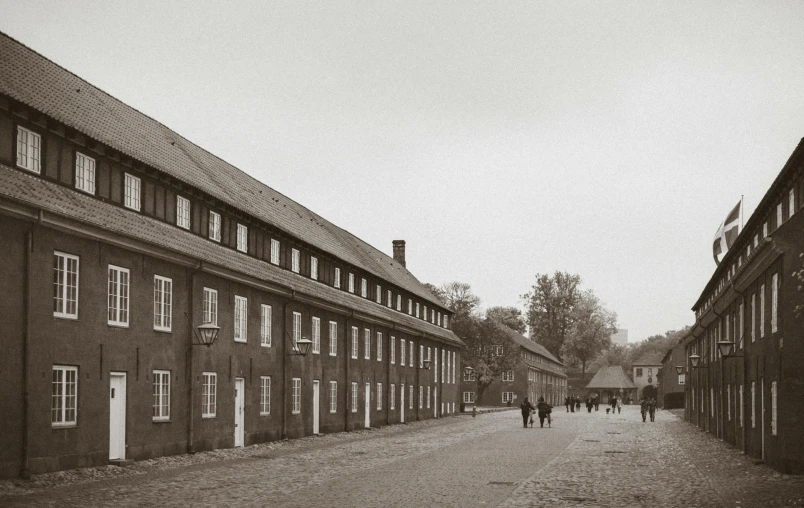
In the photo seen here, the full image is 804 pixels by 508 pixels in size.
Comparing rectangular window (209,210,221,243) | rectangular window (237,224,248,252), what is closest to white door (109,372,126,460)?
rectangular window (209,210,221,243)

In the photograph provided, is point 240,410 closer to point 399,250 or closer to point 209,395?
point 209,395

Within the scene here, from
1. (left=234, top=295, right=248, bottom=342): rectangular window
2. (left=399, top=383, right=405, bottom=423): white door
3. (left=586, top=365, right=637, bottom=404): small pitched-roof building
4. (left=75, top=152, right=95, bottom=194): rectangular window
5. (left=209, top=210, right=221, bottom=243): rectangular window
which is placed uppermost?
(left=75, top=152, right=95, bottom=194): rectangular window

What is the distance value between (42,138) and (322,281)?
839 inches

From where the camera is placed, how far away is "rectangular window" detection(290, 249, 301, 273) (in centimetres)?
3684

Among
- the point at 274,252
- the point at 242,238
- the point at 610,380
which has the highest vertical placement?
the point at 242,238

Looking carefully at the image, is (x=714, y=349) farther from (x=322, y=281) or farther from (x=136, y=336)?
(x=136, y=336)

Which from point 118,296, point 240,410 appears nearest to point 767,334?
point 240,410

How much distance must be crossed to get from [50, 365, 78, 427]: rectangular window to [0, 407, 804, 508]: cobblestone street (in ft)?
3.78

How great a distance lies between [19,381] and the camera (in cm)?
1822

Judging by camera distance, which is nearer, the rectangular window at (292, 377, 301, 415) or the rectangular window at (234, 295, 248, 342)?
the rectangular window at (234, 295, 248, 342)

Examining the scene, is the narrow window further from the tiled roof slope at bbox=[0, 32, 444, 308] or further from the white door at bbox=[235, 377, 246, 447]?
the tiled roof slope at bbox=[0, 32, 444, 308]

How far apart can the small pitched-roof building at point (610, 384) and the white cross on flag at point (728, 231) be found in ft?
287

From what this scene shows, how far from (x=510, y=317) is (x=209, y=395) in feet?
272

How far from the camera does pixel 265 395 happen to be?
31.4 meters
